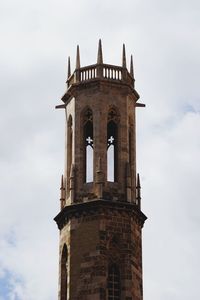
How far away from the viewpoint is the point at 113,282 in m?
49.6

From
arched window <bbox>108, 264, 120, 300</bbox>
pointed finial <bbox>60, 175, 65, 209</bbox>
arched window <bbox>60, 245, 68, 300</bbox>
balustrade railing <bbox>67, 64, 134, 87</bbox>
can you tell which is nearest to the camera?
arched window <bbox>108, 264, 120, 300</bbox>

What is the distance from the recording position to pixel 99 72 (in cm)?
5447

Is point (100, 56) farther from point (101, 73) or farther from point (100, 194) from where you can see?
point (100, 194)

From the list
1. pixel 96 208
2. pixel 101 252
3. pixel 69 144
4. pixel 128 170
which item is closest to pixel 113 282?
pixel 101 252

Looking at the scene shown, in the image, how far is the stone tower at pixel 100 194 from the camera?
163 ft

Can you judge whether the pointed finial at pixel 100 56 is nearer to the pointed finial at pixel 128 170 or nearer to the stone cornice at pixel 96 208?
the pointed finial at pixel 128 170

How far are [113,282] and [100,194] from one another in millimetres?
4801

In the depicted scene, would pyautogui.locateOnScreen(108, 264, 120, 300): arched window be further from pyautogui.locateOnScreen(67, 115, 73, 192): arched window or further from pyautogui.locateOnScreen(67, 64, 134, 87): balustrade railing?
pyautogui.locateOnScreen(67, 64, 134, 87): balustrade railing

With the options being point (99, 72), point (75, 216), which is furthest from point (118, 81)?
point (75, 216)

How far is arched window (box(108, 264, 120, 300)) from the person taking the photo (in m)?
49.2

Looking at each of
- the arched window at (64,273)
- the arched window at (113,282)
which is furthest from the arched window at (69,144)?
the arched window at (113,282)

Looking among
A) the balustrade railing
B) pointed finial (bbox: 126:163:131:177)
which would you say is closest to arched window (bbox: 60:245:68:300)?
pointed finial (bbox: 126:163:131:177)

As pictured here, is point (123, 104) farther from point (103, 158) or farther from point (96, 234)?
point (96, 234)

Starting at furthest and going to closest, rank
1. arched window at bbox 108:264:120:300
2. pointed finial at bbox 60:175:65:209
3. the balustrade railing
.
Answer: the balustrade railing → pointed finial at bbox 60:175:65:209 → arched window at bbox 108:264:120:300
